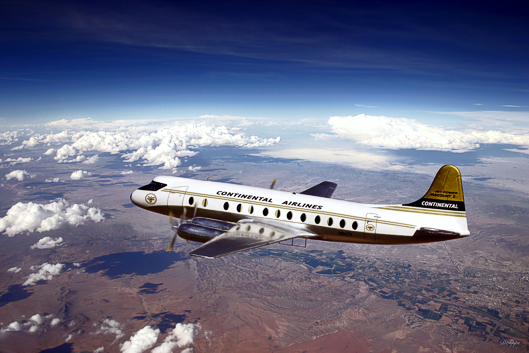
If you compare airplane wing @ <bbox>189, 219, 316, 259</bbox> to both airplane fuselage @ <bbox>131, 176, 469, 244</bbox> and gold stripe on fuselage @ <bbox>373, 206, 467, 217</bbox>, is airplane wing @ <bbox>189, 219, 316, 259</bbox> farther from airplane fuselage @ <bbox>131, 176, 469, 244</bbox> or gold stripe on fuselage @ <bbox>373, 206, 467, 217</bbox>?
gold stripe on fuselage @ <bbox>373, 206, 467, 217</bbox>

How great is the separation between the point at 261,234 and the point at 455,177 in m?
14.5

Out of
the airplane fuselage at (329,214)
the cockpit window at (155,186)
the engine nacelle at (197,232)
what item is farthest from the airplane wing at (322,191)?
the cockpit window at (155,186)

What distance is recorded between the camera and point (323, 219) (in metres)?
18.9

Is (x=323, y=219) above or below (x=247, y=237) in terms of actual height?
above

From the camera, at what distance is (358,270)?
154 metres

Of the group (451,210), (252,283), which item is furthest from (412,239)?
(252,283)

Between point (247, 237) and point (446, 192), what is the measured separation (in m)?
14.9

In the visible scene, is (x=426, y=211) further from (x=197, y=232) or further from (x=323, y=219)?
(x=197, y=232)

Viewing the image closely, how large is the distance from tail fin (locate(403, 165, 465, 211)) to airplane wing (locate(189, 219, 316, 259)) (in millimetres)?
9314

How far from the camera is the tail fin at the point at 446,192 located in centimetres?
1777

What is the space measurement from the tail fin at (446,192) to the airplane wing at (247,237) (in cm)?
931
